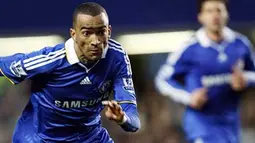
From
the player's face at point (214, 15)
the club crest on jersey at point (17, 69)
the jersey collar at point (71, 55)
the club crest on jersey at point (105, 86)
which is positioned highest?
the jersey collar at point (71, 55)

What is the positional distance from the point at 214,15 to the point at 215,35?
0.38 feet

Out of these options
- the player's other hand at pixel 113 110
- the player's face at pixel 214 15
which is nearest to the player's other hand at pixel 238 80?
the player's face at pixel 214 15

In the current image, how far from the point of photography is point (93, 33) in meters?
2.71

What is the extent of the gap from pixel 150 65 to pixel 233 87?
19.6 inches

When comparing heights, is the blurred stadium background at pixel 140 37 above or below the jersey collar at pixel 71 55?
below

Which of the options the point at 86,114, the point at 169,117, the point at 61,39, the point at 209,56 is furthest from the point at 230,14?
the point at 86,114

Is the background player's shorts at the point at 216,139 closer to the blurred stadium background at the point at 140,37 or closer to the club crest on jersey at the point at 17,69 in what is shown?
the blurred stadium background at the point at 140,37

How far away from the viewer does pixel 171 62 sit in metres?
4.09

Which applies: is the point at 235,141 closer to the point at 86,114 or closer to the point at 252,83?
the point at 252,83

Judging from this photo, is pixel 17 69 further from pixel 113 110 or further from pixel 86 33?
pixel 113 110

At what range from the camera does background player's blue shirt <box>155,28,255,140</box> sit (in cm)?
395

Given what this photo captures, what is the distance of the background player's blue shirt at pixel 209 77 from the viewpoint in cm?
395

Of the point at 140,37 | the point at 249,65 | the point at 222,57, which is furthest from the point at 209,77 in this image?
the point at 140,37

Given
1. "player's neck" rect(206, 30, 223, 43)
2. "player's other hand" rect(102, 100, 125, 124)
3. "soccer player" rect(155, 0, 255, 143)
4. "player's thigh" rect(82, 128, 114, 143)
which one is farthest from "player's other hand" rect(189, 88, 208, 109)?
"player's other hand" rect(102, 100, 125, 124)
